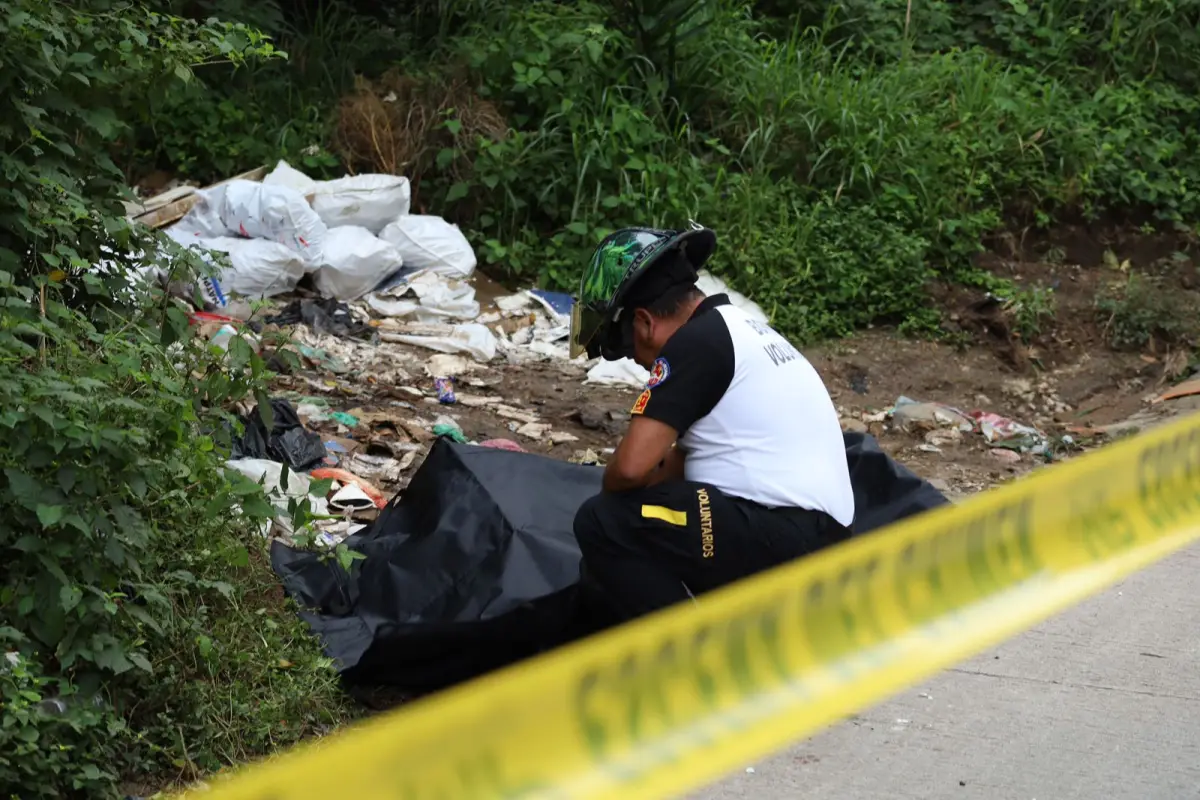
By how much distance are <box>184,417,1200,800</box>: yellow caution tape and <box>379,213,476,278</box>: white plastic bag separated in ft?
18.6

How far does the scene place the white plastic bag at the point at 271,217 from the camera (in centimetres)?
775

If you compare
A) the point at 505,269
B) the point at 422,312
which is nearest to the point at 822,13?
the point at 505,269

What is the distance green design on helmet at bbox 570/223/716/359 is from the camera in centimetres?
378

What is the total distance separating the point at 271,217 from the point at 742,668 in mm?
6137

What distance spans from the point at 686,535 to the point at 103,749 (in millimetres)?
1491

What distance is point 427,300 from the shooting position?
313 inches

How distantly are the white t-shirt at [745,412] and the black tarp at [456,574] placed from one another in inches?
25.4

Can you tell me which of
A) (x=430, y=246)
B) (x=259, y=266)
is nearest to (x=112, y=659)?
(x=259, y=266)

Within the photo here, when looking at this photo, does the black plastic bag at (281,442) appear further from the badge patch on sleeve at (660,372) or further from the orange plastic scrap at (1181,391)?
the orange plastic scrap at (1181,391)

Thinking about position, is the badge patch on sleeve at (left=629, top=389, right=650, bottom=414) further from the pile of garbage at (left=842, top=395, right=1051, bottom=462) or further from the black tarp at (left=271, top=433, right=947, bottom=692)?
the pile of garbage at (left=842, top=395, right=1051, bottom=462)

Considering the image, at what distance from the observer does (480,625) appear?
4.03 meters

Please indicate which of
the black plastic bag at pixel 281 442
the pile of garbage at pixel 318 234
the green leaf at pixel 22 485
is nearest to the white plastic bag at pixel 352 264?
the pile of garbage at pixel 318 234

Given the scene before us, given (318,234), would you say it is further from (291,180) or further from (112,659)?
(112,659)

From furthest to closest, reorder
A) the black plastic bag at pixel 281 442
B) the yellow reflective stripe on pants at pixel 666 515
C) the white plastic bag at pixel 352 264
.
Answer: the white plastic bag at pixel 352 264 < the black plastic bag at pixel 281 442 < the yellow reflective stripe on pants at pixel 666 515
